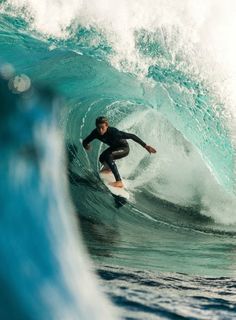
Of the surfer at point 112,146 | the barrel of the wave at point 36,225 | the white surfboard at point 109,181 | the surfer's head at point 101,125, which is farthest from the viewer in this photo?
the white surfboard at point 109,181

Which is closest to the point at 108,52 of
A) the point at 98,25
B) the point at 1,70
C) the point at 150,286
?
the point at 98,25

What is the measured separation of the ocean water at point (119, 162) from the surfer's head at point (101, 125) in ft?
1.51

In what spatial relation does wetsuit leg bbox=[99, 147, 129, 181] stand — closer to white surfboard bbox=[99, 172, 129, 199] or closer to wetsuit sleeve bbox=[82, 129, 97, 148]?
white surfboard bbox=[99, 172, 129, 199]

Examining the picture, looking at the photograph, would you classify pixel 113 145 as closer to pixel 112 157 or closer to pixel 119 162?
pixel 112 157

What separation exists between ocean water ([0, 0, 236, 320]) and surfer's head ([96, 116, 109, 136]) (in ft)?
1.51

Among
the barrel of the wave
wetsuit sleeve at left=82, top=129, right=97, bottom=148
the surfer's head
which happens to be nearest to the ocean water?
the barrel of the wave

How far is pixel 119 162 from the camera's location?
6414 millimetres

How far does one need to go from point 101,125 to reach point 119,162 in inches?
48.2

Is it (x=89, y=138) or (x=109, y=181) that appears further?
(x=109, y=181)

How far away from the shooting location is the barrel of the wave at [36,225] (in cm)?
317

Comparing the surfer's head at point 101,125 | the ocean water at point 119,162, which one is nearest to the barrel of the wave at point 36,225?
the ocean water at point 119,162

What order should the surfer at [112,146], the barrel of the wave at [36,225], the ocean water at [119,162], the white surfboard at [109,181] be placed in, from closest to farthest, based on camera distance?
the barrel of the wave at [36,225] → the ocean water at [119,162] → the surfer at [112,146] → the white surfboard at [109,181]

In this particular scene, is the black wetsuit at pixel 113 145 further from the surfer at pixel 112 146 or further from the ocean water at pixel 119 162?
the ocean water at pixel 119 162

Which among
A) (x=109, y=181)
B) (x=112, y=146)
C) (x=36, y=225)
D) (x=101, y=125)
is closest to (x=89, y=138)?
(x=101, y=125)
